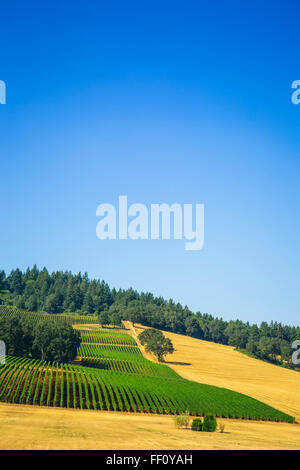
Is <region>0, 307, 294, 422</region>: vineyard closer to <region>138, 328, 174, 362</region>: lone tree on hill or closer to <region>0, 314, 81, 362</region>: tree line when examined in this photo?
<region>0, 314, 81, 362</region>: tree line

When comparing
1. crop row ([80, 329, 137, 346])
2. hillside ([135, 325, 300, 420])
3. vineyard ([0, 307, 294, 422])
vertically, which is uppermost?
vineyard ([0, 307, 294, 422])

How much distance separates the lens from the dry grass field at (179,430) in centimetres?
2483

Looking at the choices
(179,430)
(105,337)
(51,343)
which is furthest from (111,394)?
(105,337)

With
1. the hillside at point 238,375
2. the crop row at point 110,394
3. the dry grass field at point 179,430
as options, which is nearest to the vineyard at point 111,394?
the crop row at point 110,394

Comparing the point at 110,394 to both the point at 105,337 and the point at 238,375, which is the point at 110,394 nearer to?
the point at 238,375

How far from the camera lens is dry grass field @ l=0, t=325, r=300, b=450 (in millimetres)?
24828

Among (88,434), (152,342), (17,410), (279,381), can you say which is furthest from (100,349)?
(88,434)

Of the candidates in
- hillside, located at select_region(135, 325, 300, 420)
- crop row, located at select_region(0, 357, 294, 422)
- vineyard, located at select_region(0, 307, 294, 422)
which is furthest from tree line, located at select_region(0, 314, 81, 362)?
hillside, located at select_region(135, 325, 300, 420)

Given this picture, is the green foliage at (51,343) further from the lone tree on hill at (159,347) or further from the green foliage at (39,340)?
the lone tree on hill at (159,347)

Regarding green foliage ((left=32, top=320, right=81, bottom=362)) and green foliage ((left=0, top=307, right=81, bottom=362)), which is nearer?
green foliage ((left=0, top=307, right=81, bottom=362))
